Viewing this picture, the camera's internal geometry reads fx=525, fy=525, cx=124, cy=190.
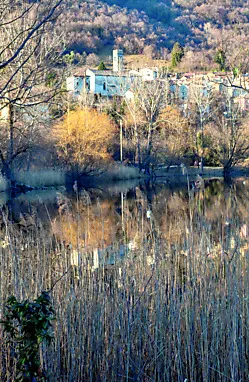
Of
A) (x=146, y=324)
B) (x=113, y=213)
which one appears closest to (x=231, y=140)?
(x=113, y=213)

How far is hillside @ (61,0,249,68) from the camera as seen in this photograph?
94375 millimetres

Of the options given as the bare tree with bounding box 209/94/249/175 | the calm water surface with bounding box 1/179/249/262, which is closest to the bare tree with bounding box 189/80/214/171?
the bare tree with bounding box 209/94/249/175

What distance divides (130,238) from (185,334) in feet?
9.92

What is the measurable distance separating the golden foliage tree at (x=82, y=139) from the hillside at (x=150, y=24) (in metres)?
55.3

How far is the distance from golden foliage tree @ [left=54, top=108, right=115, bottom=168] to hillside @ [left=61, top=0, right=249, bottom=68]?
5526 cm

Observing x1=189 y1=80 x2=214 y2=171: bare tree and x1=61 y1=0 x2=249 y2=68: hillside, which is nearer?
x1=189 y1=80 x2=214 y2=171: bare tree

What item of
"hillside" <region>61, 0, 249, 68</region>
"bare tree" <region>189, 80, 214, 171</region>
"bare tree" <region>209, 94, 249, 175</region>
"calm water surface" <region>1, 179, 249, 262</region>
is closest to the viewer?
"calm water surface" <region>1, 179, 249, 262</region>

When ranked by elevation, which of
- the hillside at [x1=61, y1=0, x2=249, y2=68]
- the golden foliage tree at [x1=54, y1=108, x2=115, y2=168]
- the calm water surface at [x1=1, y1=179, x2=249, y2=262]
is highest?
the hillside at [x1=61, y1=0, x2=249, y2=68]

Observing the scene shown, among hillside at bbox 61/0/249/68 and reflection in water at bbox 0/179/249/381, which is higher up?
hillside at bbox 61/0/249/68

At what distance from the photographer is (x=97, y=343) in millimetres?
3920

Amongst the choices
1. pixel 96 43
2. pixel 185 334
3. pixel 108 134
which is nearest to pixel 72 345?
pixel 185 334

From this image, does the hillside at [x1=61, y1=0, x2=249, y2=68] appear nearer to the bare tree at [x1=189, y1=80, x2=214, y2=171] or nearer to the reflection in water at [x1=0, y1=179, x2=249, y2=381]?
the bare tree at [x1=189, y1=80, x2=214, y2=171]

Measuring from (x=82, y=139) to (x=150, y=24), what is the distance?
94759 millimetres

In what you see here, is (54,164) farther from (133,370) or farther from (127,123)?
(133,370)
